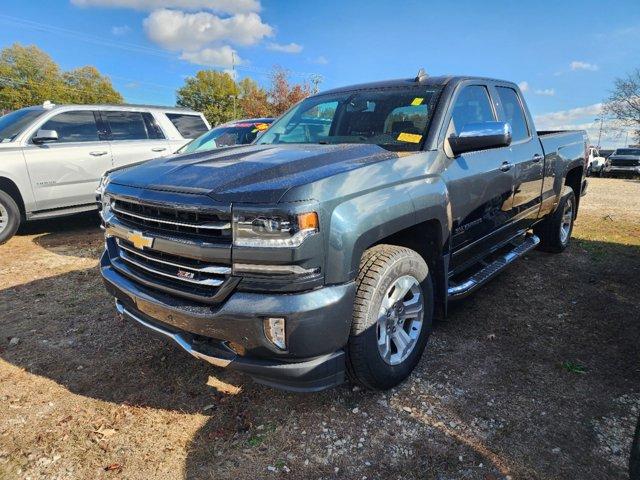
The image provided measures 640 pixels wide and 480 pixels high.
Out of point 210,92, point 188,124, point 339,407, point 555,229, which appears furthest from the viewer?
point 210,92

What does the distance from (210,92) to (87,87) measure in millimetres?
16978

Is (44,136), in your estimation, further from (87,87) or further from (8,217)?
(87,87)

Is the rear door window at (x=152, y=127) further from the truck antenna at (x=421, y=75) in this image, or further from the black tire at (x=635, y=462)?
the black tire at (x=635, y=462)

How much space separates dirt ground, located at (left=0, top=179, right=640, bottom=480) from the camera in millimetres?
2295

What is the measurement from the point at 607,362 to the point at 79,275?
5382 millimetres

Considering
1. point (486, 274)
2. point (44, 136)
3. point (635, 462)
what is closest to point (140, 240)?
point (635, 462)

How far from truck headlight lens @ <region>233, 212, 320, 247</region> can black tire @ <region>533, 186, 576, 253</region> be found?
4.57 metres

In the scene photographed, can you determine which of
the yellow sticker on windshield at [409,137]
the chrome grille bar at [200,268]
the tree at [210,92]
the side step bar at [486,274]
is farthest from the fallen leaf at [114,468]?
the tree at [210,92]

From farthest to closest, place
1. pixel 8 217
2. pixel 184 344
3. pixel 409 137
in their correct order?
pixel 8 217, pixel 409 137, pixel 184 344

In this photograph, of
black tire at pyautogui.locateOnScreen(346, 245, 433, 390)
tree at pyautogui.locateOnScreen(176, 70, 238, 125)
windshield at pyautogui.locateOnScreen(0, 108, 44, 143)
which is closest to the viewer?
black tire at pyautogui.locateOnScreen(346, 245, 433, 390)

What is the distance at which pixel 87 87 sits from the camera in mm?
62219

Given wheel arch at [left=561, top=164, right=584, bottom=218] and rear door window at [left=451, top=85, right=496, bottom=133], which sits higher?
rear door window at [left=451, top=85, right=496, bottom=133]

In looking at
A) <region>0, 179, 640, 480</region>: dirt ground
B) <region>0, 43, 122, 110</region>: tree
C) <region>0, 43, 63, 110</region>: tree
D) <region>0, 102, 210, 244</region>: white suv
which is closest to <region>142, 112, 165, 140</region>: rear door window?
<region>0, 102, 210, 244</region>: white suv

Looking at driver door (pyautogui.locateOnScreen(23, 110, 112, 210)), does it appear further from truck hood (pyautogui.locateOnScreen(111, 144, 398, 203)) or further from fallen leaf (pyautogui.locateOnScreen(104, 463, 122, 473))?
fallen leaf (pyautogui.locateOnScreen(104, 463, 122, 473))
